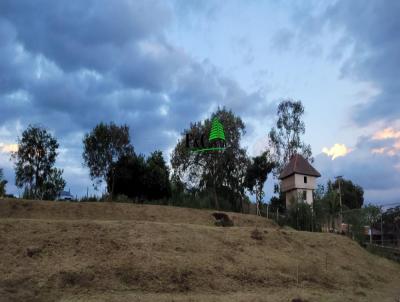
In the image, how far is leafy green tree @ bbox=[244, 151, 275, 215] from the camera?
122 ft

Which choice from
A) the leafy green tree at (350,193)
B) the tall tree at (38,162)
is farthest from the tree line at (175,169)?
the leafy green tree at (350,193)

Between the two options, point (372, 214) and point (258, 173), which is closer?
point (372, 214)

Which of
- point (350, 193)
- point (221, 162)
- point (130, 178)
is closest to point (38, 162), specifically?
point (130, 178)

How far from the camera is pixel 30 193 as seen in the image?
25.5 meters

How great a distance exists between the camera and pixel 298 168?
129 feet

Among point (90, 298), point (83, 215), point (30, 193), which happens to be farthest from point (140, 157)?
point (90, 298)

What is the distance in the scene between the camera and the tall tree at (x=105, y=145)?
113 feet

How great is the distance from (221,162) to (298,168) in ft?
22.1

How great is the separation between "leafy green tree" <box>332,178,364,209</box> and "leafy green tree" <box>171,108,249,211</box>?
85.9ft

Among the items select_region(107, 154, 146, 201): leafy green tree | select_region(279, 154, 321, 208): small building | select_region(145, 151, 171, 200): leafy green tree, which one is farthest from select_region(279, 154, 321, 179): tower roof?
select_region(107, 154, 146, 201): leafy green tree

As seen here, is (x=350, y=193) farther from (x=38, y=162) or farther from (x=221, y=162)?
(x=38, y=162)

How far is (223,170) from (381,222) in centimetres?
1588

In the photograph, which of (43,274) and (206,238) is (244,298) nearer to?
(206,238)

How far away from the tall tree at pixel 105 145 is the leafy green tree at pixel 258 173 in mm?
10160
